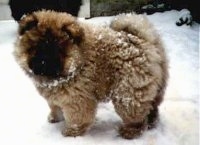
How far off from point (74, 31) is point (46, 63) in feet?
1.06

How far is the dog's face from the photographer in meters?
3.34

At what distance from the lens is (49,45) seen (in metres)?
3.33

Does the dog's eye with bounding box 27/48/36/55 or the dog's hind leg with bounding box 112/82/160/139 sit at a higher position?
the dog's eye with bounding box 27/48/36/55

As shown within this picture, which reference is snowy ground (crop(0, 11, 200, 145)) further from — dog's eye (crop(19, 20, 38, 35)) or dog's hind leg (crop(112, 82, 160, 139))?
dog's eye (crop(19, 20, 38, 35))

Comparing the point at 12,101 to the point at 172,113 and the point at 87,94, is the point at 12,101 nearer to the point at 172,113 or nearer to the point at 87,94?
the point at 87,94

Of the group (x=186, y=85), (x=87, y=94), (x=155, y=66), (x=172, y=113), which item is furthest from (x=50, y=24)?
(x=186, y=85)

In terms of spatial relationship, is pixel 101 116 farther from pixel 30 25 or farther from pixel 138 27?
pixel 30 25

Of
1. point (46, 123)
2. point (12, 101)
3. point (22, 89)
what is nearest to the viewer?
point (46, 123)

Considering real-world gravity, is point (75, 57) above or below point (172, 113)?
above

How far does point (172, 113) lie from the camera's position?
13.9ft

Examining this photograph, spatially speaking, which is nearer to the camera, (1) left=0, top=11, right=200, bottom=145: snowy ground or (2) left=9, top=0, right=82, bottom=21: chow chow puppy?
(1) left=0, top=11, right=200, bottom=145: snowy ground

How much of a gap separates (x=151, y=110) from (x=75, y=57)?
909 mm

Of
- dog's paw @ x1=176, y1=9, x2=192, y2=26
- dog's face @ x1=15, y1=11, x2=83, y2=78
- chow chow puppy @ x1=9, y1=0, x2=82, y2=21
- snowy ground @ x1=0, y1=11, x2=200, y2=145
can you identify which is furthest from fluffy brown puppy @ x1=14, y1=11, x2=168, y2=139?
dog's paw @ x1=176, y1=9, x2=192, y2=26

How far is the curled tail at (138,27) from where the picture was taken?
11.8 ft
